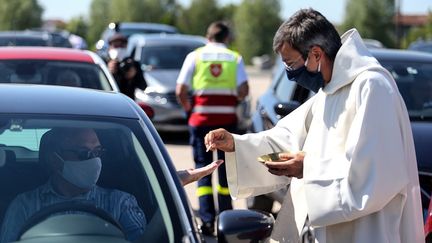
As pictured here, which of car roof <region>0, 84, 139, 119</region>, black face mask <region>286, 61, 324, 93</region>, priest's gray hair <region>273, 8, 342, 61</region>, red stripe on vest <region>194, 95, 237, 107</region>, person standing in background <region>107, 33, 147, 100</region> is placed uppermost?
priest's gray hair <region>273, 8, 342, 61</region>

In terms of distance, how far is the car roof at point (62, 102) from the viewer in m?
4.15

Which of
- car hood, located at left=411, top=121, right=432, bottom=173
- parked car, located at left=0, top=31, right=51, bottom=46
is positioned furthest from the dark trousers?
parked car, located at left=0, top=31, right=51, bottom=46

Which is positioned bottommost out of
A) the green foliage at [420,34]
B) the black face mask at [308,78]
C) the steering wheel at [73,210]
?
the green foliage at [420,34]

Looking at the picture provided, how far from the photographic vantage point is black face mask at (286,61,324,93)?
13.7 feet

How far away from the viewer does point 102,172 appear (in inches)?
158

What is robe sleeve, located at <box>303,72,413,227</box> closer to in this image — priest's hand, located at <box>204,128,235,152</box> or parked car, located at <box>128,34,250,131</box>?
priest's hand, located at <box>204,128,235,152</box>

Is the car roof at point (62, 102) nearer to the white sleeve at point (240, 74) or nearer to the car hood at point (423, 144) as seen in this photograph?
the car hood at point (423, 144)

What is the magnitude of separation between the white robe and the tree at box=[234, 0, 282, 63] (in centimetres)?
4473

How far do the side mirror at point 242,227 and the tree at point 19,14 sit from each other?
36434 millimetres

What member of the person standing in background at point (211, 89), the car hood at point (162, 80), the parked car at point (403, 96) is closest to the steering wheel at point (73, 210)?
the parked car at point (403, 96)

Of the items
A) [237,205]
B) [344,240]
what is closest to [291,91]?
[237,205]

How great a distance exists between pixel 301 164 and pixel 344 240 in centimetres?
38

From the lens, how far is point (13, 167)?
4043 millimetres

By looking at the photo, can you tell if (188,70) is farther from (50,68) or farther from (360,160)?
(360,160)
